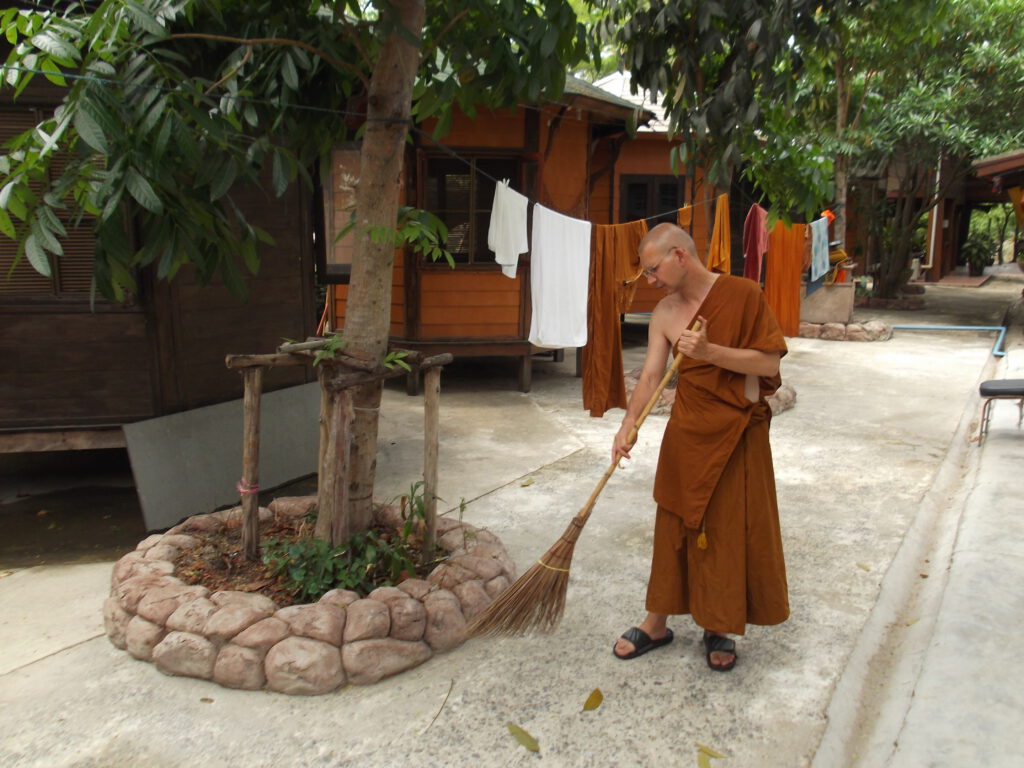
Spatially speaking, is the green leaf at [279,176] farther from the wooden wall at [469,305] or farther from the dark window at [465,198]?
the wooden wall at [469,305]

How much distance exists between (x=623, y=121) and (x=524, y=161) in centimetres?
150

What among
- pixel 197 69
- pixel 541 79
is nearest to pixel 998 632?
pixel 541 79

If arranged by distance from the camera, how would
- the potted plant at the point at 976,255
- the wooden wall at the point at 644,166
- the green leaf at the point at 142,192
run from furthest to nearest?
the potted plant at the point at 976,255 → the wooden wall at the point at 644,166 → the green leaf at the point at 142,192

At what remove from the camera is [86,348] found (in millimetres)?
4910

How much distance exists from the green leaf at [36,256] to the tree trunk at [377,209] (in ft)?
4.04

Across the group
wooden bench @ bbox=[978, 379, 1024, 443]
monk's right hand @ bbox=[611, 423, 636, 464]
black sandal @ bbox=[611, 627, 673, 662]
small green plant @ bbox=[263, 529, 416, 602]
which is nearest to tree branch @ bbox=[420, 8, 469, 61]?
monk's right hand @ bbox=[611, 423, 636, 464]

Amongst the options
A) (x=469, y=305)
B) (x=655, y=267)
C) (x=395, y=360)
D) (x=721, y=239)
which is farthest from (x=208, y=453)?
(x=721, y=239)

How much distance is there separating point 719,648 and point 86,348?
3960mm

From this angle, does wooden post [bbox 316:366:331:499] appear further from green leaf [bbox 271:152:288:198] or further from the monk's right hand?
the monk's right hand

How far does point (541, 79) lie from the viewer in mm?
3414

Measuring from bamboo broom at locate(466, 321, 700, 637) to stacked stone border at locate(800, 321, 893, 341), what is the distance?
10.4m

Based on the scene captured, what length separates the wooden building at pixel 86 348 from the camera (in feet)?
15.8

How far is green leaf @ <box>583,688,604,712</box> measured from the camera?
9.50ft

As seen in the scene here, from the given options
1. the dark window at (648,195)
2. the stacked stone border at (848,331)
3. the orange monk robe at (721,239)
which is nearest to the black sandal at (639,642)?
the orange monk robe at (721,239)
